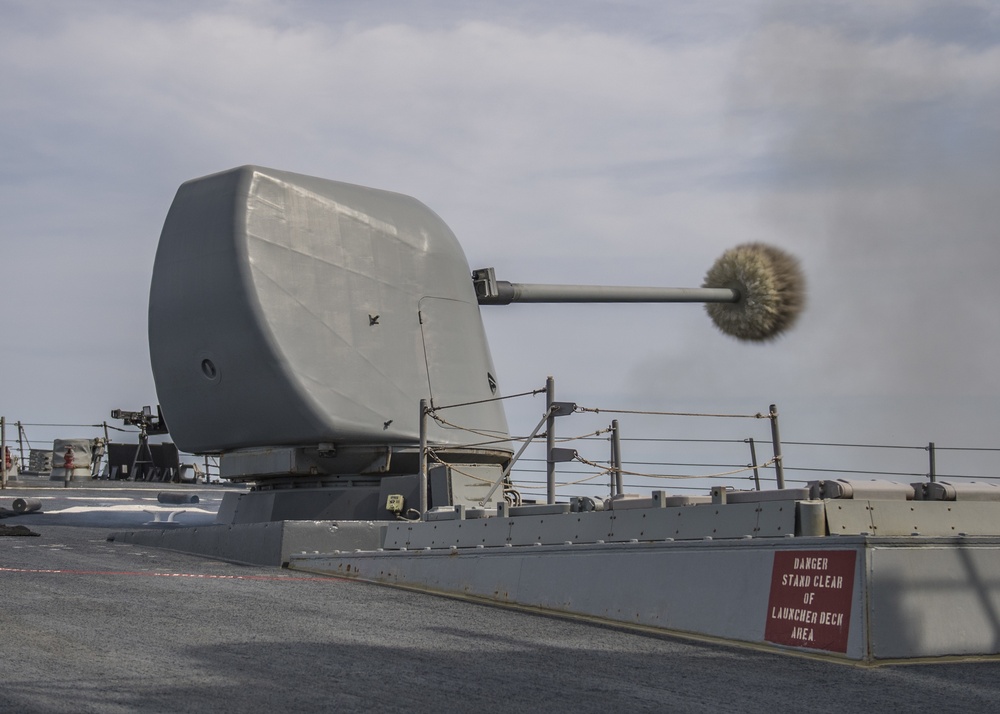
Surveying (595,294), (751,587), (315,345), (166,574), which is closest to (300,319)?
(315,345)

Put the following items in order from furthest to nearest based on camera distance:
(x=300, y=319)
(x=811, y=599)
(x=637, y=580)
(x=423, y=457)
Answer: (x=300, y=319) < (x=423, y=457) < (x=637, y=580) < (x=811, y=599)

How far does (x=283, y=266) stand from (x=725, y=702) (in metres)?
6.51

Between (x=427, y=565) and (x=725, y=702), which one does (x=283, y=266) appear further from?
(x=725, y=702)

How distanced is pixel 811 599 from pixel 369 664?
7.20 feet

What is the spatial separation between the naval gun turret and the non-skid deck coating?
109 inches

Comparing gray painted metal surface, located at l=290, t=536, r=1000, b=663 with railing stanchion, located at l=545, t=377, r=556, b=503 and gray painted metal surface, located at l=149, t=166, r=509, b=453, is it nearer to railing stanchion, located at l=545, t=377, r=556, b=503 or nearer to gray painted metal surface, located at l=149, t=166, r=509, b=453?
railing stanchion, located at l=545, t=377, r=556, b=503

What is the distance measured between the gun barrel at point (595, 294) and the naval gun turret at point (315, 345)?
2.70 feet

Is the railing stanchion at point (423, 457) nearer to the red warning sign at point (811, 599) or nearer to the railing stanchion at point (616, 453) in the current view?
the railing stanchion at point (616, 453)

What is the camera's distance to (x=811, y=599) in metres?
5.82

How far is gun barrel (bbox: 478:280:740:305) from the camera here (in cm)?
1208

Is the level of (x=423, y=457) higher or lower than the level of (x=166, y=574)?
higher

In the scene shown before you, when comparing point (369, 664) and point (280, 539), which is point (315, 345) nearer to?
point (280, 539)

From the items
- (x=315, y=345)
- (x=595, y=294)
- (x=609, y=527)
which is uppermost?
(x=595, y=294)

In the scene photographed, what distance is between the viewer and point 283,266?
33.3 ft
